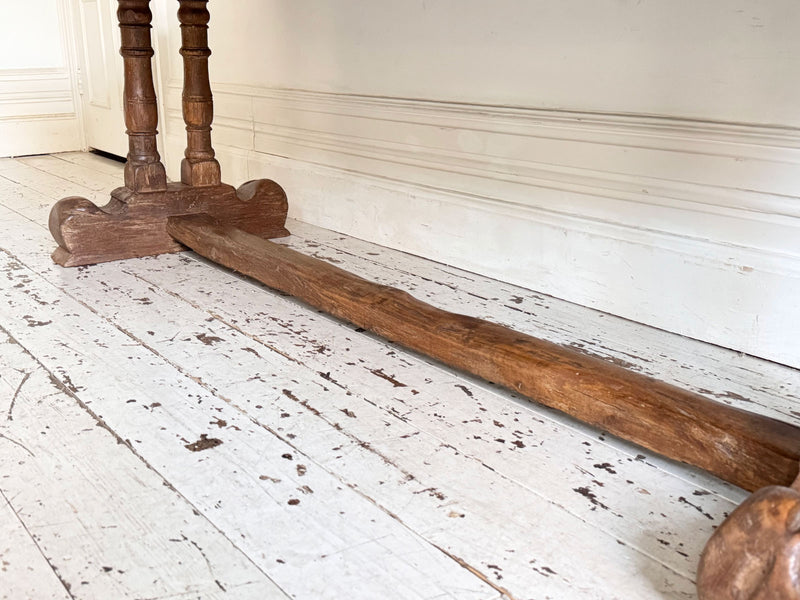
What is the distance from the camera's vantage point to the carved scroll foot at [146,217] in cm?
231

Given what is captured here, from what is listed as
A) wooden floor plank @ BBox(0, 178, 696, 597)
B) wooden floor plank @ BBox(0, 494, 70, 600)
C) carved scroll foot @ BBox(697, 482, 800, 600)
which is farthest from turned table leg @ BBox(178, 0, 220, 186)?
carved scroll foot @ BBox(697, 482, 800, 600)

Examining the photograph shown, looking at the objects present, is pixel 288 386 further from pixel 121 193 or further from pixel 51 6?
pixel 51 6

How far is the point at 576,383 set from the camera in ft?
4.33

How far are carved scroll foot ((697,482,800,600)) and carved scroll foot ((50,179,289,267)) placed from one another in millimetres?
1967

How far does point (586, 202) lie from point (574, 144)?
152 mm

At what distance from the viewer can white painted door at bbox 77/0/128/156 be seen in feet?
13.7

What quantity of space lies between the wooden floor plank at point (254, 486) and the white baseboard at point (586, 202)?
3.38 feet

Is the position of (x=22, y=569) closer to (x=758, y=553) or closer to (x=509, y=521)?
(x=509, y=521)

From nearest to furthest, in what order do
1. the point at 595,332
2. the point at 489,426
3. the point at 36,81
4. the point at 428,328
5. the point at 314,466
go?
the point at 314,466
the point at 489,426
the point at 428,328
the point at 595,332
the point at 36,81

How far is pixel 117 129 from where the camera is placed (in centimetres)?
427

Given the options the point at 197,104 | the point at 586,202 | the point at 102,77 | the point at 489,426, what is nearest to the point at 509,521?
the point at 489,426

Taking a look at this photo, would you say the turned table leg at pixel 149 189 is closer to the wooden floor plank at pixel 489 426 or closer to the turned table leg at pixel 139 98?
the turned table leg at pixel 139 98

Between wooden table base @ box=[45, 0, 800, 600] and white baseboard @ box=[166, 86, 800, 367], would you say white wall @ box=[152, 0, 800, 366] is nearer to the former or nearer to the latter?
white baseboard @ box=[166, 86, 800, 367]

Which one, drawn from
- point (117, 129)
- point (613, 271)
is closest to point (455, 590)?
point (613, 271)
